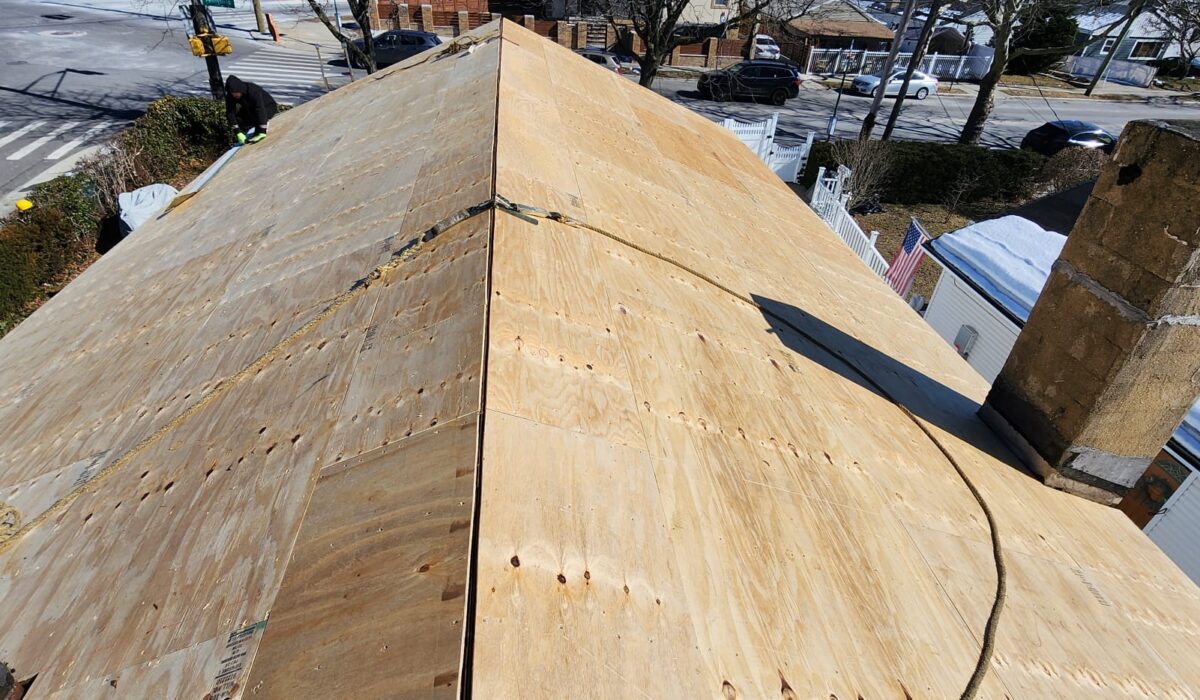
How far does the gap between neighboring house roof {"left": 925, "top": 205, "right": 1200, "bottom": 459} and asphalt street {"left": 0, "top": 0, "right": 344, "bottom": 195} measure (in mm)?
17008

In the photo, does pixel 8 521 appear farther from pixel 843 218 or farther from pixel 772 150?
pixel 772 150

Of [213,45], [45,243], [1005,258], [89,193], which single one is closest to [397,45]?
[213,45]

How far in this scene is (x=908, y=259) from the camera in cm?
1006

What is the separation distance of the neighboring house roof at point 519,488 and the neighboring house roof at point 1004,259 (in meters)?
4.43

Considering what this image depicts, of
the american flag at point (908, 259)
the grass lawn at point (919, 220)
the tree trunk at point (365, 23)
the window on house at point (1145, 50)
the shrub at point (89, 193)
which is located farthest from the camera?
the window on house at point (1145, 50)

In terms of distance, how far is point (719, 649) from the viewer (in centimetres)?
167

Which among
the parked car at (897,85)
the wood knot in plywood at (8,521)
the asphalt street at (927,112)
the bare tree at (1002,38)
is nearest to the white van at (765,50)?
the asphalt street at (927,112)

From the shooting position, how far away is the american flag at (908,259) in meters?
9.73

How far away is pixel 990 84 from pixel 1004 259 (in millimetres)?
14105

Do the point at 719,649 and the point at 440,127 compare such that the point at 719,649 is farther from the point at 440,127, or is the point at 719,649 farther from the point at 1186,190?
the point at 440,127

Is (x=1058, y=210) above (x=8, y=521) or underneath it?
underneath

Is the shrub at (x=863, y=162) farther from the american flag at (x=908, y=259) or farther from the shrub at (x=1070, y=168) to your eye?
the american flag at (x=908, y=259)

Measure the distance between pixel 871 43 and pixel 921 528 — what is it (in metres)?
39.8

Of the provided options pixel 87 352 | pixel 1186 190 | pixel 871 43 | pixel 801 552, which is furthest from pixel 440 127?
pixel 871 43
